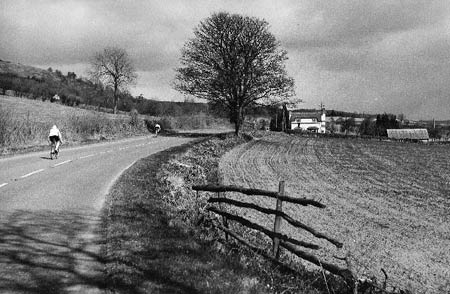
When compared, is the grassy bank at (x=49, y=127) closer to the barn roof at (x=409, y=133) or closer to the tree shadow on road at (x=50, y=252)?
the tree shadow on road at (x=50, y=252)

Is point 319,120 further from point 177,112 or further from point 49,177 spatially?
point 49,177

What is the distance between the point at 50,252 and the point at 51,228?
1.46m

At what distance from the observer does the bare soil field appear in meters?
10.9

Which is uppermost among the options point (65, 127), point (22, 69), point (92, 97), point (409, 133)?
point (22, 69)

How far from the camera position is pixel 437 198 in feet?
63.5

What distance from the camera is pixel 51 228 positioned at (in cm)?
827

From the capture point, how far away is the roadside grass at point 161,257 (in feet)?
19.5

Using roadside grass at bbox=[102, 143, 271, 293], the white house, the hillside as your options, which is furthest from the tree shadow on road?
the hillside

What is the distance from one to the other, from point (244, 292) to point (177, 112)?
5988 cm

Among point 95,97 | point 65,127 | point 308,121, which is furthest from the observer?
point 308,121

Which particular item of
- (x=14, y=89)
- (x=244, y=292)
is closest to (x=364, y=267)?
(x=244, y=292)

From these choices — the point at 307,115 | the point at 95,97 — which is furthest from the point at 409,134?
the point at 95,97

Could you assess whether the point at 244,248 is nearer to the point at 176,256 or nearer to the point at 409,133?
the point at 176,256

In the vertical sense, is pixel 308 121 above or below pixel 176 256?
above
